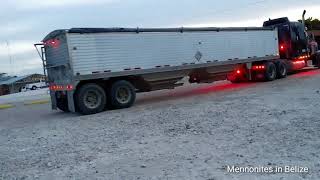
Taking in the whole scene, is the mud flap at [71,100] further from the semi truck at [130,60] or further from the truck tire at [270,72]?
the truck tire at [270,72]

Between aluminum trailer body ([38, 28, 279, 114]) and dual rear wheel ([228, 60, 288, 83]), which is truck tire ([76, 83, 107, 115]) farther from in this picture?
dual rear wheel ([228, 60, 288, 83])

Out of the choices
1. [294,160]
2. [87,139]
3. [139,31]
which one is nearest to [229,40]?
[139,31]

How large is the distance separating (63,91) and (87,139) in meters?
7.06

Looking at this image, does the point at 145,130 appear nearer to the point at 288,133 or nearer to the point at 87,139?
the point at 87,139

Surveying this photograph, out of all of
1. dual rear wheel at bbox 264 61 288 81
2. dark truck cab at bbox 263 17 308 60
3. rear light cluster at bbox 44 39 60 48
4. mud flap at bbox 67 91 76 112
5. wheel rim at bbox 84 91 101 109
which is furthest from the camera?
dark truck cab at bbox 263 17 308 60

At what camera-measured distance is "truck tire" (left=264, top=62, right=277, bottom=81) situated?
977 inches

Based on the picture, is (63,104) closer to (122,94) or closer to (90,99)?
(90,99)

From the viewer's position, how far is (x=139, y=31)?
731 inches

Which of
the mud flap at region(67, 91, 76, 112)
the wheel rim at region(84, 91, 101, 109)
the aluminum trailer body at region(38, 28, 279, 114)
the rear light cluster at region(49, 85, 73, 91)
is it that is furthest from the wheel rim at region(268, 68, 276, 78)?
the mud flap at region(67, 91, 76, 112)

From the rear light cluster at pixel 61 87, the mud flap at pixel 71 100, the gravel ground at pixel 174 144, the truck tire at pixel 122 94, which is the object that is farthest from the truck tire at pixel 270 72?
the mud flap at pixel 71 100

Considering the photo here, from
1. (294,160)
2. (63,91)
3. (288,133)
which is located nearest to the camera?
(294,160)

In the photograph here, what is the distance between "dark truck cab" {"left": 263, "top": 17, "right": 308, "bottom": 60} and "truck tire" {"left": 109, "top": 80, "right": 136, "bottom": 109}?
41.4 ft

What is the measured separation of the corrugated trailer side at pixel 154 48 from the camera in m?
16.8

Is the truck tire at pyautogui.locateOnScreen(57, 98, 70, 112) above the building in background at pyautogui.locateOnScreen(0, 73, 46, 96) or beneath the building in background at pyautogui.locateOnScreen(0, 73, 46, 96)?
above
